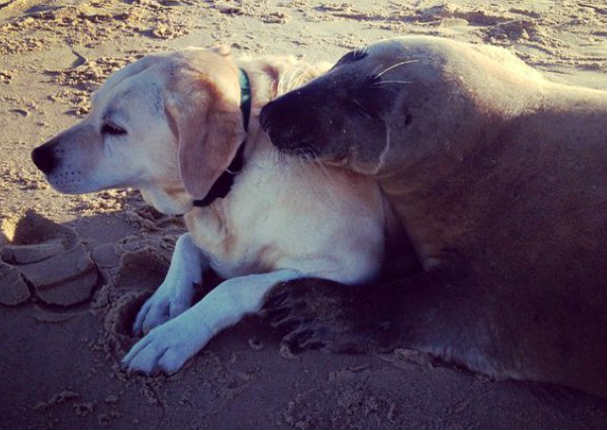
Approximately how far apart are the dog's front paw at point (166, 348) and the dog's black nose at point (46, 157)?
828mm

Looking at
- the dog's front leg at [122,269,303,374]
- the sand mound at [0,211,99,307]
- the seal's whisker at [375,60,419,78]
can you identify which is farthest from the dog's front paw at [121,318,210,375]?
the seal's whisker at [375,60,419,78]

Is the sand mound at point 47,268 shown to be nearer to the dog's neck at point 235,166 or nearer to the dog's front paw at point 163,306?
the dog's front paw at point 163,306

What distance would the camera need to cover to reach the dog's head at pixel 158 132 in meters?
2.69

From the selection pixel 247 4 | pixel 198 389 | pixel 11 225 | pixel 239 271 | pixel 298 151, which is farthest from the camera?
pixel 247 4

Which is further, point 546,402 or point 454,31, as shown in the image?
point 454,31

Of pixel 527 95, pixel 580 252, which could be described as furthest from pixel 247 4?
pixel 580 252

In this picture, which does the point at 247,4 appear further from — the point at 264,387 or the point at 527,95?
the point at 264,387

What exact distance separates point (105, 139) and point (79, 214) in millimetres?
1065

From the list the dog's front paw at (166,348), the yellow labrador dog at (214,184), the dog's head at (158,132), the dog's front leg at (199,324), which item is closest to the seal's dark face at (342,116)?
the yellow labrador dog at (214,184)

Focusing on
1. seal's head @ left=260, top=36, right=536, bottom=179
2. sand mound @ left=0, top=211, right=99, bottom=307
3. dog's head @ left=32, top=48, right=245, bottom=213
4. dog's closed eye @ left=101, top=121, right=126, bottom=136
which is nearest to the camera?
dog's head @ left=32, top=48, right=245, bottom=213

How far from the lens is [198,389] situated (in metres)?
2.66

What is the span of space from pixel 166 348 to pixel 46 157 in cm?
96

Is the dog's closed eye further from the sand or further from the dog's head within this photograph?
the sand

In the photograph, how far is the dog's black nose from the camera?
288 cm
